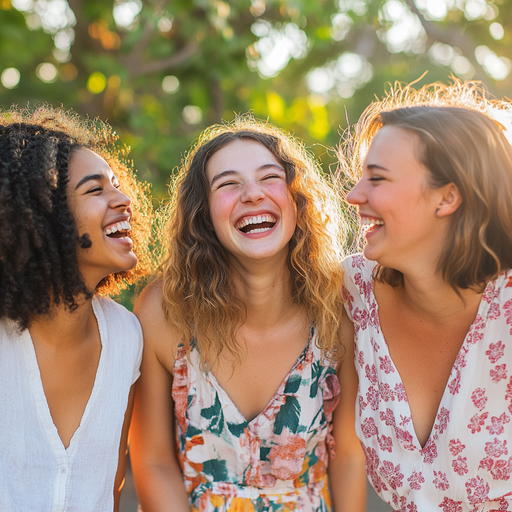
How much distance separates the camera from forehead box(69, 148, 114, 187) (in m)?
2.22

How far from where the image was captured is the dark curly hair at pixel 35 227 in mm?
2016

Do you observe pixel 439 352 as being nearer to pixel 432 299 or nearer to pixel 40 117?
pixel 432 299

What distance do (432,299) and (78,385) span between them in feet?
4.79

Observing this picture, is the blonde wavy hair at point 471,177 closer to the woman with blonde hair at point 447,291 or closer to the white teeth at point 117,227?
the woman with blonde hair at point 447,291

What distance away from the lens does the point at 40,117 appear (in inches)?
96.2

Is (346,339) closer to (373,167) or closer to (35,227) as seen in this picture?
(373,167)

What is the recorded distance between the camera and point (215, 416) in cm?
247

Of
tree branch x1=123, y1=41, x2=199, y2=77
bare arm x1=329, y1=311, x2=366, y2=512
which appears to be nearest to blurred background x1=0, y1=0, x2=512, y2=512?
tree branch x1=123, y1=41, x2=199, y2=77

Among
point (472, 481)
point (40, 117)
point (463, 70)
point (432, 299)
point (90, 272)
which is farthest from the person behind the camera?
point (463, 70)

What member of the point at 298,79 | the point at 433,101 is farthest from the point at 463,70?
the point at 433,101

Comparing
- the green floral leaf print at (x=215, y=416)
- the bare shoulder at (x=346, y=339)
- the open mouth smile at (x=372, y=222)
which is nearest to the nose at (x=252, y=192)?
the open mouth smile at (x=372, y=222)

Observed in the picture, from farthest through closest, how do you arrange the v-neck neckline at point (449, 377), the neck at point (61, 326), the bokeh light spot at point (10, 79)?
1. the bokeh light spot at point (10, 79)
2. the neck at point (61, 326)
3. the v-neck neckline at point (449, 377)

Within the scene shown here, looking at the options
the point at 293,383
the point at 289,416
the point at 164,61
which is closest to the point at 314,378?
the point at 293,383

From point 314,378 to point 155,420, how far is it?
756 mm
